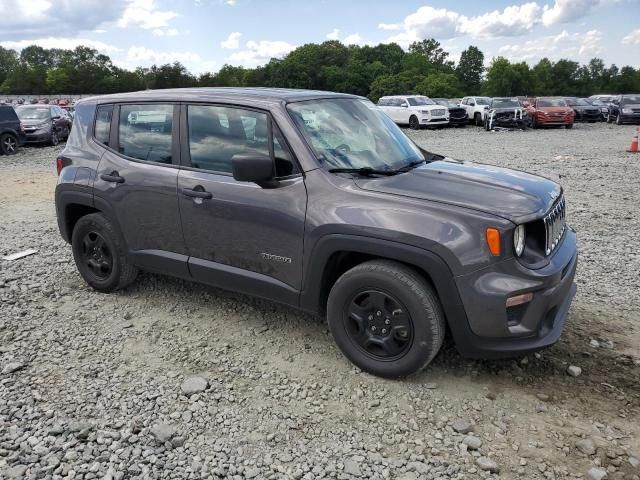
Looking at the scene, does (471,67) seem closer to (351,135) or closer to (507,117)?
(507,117)

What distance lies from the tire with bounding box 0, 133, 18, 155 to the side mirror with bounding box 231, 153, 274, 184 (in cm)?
1685

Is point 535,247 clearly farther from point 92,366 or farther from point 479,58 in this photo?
point 479,58

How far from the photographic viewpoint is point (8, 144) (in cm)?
1738

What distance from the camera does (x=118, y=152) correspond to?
462cm

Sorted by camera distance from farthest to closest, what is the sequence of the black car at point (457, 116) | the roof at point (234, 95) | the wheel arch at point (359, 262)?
the black car at point (457, 116) → the roof at point (234, 95) → the wheel arch at point (359, 262)

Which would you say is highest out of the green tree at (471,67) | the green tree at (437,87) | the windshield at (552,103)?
the green tree at (471,67)

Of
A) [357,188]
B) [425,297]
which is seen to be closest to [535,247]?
[425,297]

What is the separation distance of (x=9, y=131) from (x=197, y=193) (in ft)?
54.1

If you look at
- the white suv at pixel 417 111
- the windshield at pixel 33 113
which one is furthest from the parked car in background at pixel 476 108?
the windshield at pixel 33 113

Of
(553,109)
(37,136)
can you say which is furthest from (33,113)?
(553,109)

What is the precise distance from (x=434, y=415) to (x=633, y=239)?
4.74 metres

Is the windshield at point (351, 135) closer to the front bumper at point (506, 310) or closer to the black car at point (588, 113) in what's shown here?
the front bumper at point (506, 310)

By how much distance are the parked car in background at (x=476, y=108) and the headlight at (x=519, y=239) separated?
28414mm

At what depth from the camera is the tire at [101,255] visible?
188 inches
